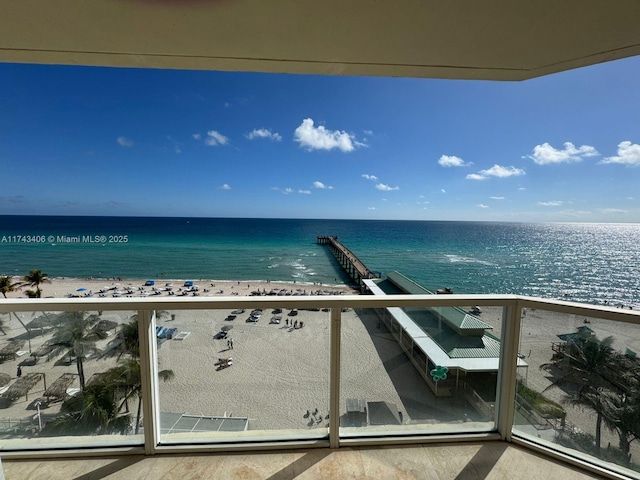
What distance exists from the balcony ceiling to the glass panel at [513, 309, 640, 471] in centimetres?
135

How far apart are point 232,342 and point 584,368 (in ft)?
6.44

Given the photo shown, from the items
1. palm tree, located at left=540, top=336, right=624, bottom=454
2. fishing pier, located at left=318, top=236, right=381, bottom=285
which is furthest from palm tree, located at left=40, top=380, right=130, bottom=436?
fishing pier, located at left=318, top=236, right=381, bottom=285

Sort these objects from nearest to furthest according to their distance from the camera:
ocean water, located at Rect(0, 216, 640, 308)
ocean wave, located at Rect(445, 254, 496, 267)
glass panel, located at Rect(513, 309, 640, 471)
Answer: glass panel, located at Rect(513, 309, 640, 471)
ocean water, located at Rect(0, 216, 640, 308)
ocean wave, located at Rect(445, 254, 496, 267)

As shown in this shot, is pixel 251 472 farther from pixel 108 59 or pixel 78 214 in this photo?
pixel 78 214

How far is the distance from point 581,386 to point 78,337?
277cm

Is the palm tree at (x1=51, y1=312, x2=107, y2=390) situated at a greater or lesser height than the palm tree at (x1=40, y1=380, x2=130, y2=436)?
greater

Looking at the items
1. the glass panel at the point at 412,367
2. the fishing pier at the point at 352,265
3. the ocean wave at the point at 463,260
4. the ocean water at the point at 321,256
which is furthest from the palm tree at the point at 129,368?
the ocean wave at the point at 463,260

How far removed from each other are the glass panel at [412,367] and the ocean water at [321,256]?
Answer: 20.4m

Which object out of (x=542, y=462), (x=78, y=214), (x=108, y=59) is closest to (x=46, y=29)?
(x=108, y=59)

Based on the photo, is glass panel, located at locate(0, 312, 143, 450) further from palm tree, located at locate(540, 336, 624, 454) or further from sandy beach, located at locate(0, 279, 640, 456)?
palm tree, located at locate(540, 336, 624, 454)

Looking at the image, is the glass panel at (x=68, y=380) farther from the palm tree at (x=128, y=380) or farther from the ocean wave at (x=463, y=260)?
the ocean wave at (x=463, y=260)

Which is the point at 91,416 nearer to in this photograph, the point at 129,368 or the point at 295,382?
the point at 129,368

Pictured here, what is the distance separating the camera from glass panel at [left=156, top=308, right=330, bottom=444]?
1.55 m

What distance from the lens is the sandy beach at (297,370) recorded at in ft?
A: 5.08
